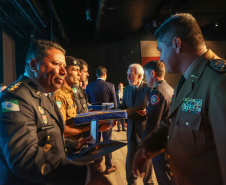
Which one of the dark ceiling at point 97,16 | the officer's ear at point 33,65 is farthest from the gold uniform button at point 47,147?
the dark ceiling at point 97,16

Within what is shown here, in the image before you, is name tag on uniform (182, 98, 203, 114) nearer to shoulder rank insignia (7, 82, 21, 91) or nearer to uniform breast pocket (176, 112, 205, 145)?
uniform breast pocket (176, 112, 205, 145)

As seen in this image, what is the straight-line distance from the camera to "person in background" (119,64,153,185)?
2.36 meters

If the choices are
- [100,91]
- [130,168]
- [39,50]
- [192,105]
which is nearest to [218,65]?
[192,105]

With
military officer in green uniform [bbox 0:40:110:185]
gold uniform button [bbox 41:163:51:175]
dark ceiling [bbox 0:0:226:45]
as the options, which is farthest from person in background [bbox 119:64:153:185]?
dark ceiling [bbox 0:0:226:45]

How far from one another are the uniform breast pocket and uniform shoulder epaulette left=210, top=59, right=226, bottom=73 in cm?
25

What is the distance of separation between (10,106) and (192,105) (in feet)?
3.14

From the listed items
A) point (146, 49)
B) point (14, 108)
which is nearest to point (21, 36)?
point (146, 49)

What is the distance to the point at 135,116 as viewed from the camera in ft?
7.91

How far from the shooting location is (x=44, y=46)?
44.8 inches

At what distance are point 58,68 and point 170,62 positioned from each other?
802mm

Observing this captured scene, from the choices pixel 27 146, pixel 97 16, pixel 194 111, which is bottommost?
pixel 27 146

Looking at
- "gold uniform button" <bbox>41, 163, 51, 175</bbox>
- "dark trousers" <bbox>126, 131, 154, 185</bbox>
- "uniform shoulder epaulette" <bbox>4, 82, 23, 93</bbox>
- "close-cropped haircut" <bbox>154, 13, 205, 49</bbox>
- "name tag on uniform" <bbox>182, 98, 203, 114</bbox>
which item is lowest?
"dark trousers" <bbox>126, 131, 154, 185</bbox>

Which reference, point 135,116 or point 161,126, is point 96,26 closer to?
point 135,116

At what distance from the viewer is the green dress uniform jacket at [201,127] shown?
2.38 feet
